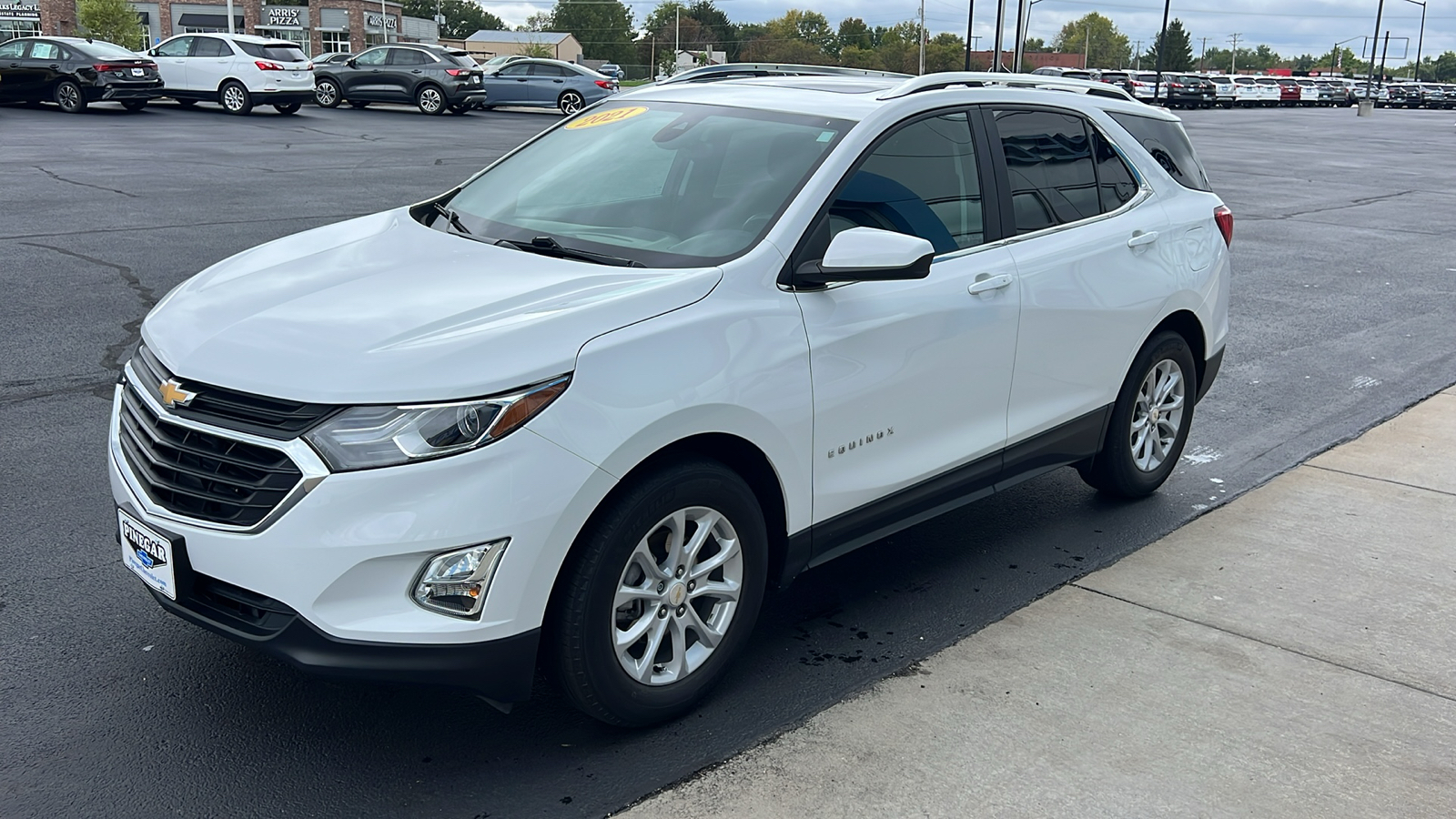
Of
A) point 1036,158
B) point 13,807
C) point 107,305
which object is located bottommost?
point 13,807

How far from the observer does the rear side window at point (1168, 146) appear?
546 centimetres

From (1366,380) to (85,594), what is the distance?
749 cm

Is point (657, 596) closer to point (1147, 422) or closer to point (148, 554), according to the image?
point (148, 554)

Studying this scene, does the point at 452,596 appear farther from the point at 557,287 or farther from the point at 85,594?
the point at 85,594

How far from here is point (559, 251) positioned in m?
3.83

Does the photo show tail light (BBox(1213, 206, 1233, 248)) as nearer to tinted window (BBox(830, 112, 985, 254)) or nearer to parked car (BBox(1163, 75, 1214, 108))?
tinted window (BBox(830, 112, 985, 254))

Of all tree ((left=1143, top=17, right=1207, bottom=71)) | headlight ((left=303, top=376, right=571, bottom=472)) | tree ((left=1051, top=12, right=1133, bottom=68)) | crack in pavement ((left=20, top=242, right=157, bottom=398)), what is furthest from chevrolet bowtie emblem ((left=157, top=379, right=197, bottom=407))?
tree ((left=1051, top=12, right=1133, bottom=68))

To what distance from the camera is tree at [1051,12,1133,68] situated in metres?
170

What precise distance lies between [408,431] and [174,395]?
70cm

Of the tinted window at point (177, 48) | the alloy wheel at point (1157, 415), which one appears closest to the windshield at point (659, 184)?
the alloy wheel at point (1157, 415)

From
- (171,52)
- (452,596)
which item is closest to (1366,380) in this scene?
(452,596)

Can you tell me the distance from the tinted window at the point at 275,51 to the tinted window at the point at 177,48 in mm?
1342

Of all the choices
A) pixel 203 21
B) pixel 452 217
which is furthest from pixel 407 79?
pixel 203 21

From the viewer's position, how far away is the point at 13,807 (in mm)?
3053
